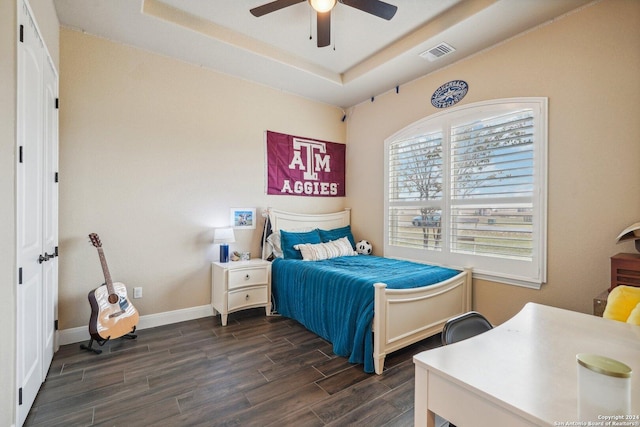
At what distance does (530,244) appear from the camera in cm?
262

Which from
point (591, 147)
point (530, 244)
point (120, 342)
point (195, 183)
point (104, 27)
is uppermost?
point (104, 27)

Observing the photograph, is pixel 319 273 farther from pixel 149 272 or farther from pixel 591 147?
pixel 591 147

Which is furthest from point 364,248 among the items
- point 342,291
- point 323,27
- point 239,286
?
point 323,27

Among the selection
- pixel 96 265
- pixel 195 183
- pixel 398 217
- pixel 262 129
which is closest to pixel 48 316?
pixel 96 265

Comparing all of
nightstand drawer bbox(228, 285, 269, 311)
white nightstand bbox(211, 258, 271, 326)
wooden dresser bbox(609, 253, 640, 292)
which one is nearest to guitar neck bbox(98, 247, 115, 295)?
white nightstand bbox(211, 258, 271, 326)

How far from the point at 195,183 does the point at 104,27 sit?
1.62 metres

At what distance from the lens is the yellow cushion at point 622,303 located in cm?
142

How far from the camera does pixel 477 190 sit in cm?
299

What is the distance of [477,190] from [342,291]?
5.79ft

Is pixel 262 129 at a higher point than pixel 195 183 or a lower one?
higher

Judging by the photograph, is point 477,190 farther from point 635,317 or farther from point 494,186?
point 635,317

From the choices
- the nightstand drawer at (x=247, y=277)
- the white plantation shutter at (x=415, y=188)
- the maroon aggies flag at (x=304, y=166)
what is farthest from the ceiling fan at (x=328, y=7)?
the nightstand drawer at (x=247, y=277)

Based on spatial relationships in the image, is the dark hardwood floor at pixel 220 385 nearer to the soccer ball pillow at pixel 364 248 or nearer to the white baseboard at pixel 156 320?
the white baseboard at pixel 156 320

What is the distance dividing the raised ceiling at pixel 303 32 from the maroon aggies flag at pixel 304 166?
85 cm
